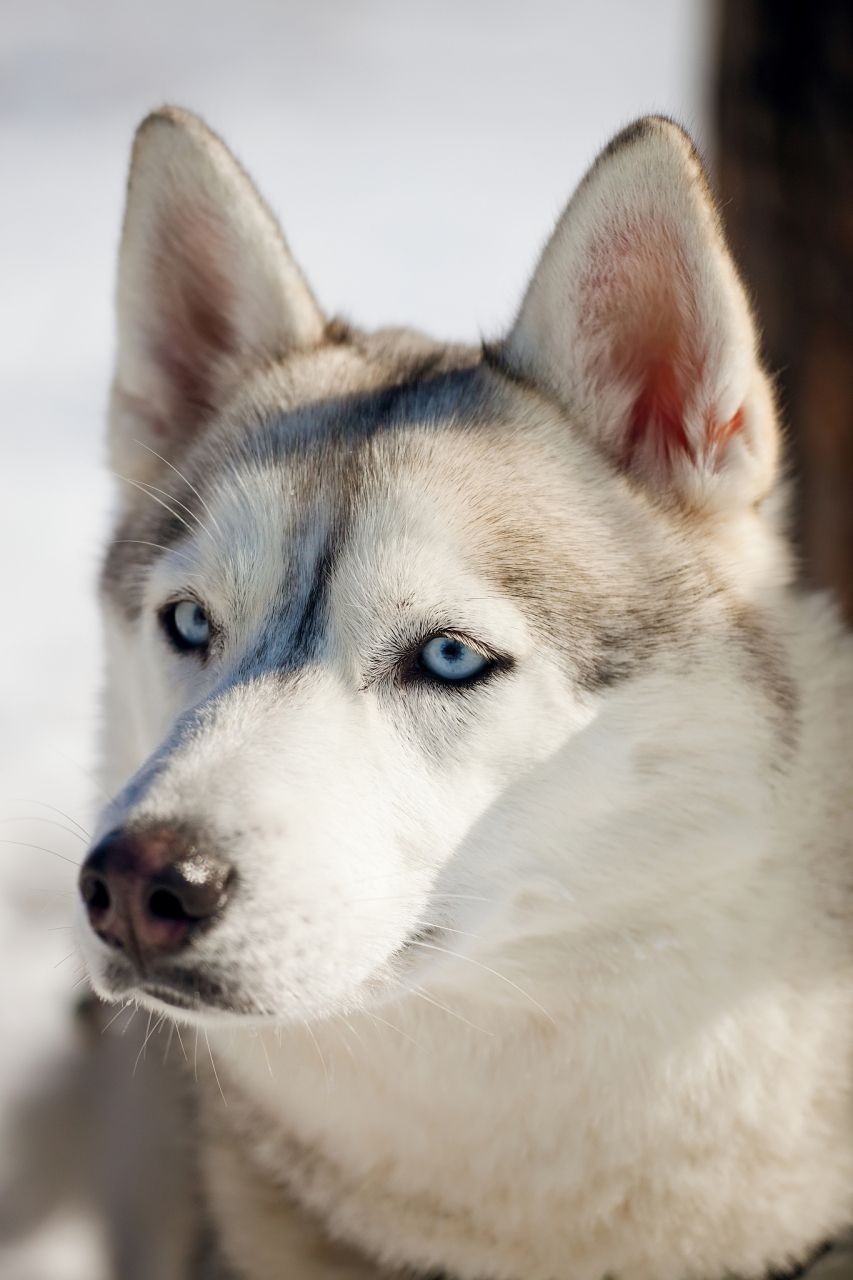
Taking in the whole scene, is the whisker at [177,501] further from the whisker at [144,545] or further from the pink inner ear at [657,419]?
the pink inner ear at [657,419]

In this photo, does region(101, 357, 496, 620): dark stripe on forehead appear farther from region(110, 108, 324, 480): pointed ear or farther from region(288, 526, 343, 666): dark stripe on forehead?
region(110, 108, 324, 480): pointed ear

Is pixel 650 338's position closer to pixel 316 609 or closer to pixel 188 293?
pixel 316 609

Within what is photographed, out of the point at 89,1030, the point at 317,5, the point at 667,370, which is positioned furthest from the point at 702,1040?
the point at 317,5

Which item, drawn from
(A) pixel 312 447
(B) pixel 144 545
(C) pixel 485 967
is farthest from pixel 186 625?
(C) pixel 485 967

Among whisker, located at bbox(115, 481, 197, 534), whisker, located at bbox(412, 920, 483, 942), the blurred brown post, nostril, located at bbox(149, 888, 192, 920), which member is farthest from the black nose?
the blurred brown post

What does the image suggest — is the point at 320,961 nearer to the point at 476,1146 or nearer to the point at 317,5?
the point at 476,1146

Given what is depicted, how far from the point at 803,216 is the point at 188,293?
201 cm

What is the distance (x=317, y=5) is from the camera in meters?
6.71

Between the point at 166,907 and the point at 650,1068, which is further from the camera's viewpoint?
the point at 650,1068

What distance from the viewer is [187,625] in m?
1.75

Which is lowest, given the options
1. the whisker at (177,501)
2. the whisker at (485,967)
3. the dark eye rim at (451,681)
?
the whisker at (485,967)

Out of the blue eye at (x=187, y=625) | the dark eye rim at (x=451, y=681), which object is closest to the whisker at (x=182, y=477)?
the blue eye at (x=187, y=625)

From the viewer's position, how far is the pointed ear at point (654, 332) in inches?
58.5

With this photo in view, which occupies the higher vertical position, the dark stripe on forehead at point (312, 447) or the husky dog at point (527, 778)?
the dark stripe on forehead at point (312, 447)
